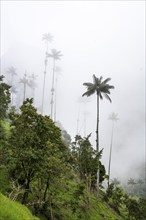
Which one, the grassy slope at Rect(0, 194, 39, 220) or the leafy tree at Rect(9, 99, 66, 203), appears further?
the leafy tree at Rect(9, 99, 66, 203)

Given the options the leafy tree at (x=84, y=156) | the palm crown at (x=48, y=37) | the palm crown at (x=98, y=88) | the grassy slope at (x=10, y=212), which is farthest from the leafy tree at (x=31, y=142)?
the palm crown at (x=48, y=37)

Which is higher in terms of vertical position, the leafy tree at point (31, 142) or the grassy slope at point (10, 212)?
the leafy tree at point (31, 142)

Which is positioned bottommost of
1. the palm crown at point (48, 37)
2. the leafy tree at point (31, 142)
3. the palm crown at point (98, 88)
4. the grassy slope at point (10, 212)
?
the grassy slope at point (10, 212)

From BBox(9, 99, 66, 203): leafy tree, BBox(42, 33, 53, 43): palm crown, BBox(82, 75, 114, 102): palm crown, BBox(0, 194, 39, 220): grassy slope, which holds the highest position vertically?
BBox(42, 33, 53, 43): palm crown

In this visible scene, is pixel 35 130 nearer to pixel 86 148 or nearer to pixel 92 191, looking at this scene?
pixel 86 148

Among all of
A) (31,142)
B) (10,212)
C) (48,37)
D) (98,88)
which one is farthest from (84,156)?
(48,37)


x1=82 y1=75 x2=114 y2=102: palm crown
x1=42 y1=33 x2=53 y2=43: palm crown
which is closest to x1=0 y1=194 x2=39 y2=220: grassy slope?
x1=82 y1=75 x2=114 y2=102: palm crown

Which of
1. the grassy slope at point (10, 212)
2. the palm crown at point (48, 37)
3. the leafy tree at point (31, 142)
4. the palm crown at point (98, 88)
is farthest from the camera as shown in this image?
the palm crown at point (48, 37)

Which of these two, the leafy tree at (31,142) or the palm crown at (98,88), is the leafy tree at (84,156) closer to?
the palm crown at (98,88)

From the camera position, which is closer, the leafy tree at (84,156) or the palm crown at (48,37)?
the leafy tree at (84,156)

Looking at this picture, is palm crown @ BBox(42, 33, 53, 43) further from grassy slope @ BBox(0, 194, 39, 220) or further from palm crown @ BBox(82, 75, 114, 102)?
grassy slope @ BBox(0, 194, 39, 220)

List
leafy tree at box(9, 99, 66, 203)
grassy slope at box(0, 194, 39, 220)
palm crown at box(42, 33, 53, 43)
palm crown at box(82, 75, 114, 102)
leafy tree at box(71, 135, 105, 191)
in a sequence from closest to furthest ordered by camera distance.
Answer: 1. grassy slope at box(0, 194, 39, 220)
2. leafy tree at box(9, 99, 66, 203)
3. leafy tree at box(71, 135, 105, 191)
4. palm crown at box(82, 75, 114, 102)
5. palm crown at box(42, 33, 53, 43)

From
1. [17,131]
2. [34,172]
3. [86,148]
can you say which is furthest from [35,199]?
[86,148]

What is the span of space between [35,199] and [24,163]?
860cm
